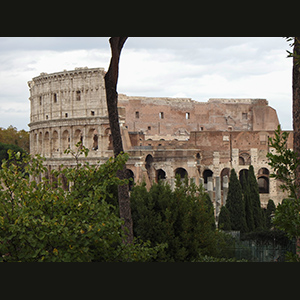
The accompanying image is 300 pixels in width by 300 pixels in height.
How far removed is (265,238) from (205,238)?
4716 mm

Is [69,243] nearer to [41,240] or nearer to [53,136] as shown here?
[41,240]

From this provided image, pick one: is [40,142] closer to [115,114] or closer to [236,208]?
[236,208]

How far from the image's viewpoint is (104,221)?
5.22 m

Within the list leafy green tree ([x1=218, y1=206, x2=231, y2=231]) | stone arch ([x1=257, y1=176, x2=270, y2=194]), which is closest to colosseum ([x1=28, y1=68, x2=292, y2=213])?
stone arch ([x1=257, y1=176, x2=270, y2=194])

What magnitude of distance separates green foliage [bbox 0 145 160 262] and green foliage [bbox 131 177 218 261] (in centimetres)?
336

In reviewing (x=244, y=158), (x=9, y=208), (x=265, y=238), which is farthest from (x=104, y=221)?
(x=244, y=158)

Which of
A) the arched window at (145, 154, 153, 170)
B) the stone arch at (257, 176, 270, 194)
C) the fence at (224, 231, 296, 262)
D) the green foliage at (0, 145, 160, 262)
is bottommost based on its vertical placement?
the fence at (224, 231, 296, 262)

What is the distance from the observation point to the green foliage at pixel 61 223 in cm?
491

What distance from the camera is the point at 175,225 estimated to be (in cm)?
951

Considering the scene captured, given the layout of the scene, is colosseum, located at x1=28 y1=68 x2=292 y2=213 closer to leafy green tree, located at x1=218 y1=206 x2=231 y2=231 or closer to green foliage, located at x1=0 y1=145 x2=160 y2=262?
leafy green tree, located at x1=218 y1=206 x2=231 y2=231

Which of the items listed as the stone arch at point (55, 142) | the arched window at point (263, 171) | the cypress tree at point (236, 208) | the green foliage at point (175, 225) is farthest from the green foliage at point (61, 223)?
the stone arch at point (55, 142)

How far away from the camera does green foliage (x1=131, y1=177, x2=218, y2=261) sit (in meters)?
9.12

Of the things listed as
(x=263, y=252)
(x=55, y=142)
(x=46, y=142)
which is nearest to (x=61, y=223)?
(x=263, y=252)

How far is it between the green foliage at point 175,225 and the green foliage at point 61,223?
11.0 feet
